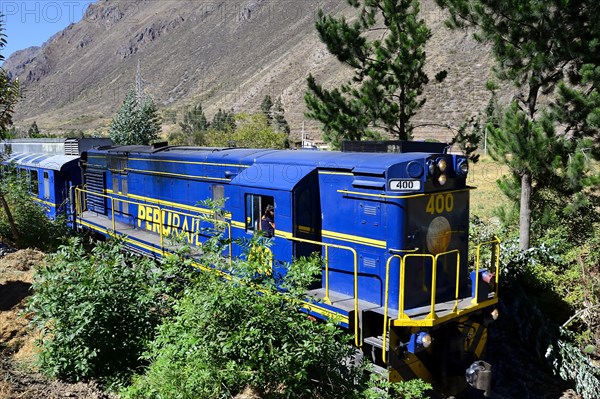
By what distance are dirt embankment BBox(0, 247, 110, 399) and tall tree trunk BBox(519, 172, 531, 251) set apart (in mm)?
9564

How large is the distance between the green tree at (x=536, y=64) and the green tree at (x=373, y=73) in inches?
104

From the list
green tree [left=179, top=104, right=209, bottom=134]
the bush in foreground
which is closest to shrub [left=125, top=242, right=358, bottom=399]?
the bush in foreground

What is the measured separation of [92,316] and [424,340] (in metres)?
4.35

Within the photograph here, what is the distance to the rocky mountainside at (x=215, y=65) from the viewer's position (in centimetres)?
5741

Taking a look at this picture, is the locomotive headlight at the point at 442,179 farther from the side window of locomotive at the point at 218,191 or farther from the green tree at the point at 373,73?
the green tree at the point at 373,73

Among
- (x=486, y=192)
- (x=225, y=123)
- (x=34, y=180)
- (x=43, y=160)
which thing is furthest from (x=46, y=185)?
(x=225, y=123)

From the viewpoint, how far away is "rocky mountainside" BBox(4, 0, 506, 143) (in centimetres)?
5741

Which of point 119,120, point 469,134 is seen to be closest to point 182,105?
point 119,120

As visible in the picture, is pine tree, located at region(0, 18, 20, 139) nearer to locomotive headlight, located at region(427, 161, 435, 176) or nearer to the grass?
locomotive headlight, located at region(427, 161, 435, 176)

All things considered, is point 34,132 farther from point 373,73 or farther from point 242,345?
point 242,345

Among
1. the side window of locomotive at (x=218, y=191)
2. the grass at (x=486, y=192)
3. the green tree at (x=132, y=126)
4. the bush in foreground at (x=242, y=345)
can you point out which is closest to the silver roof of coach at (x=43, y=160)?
the side window of locomotive at (x=218, y=191)

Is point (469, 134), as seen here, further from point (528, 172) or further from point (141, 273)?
point (141, 273)

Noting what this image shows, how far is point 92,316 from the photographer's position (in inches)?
262

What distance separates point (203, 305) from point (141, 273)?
7.17 feet
